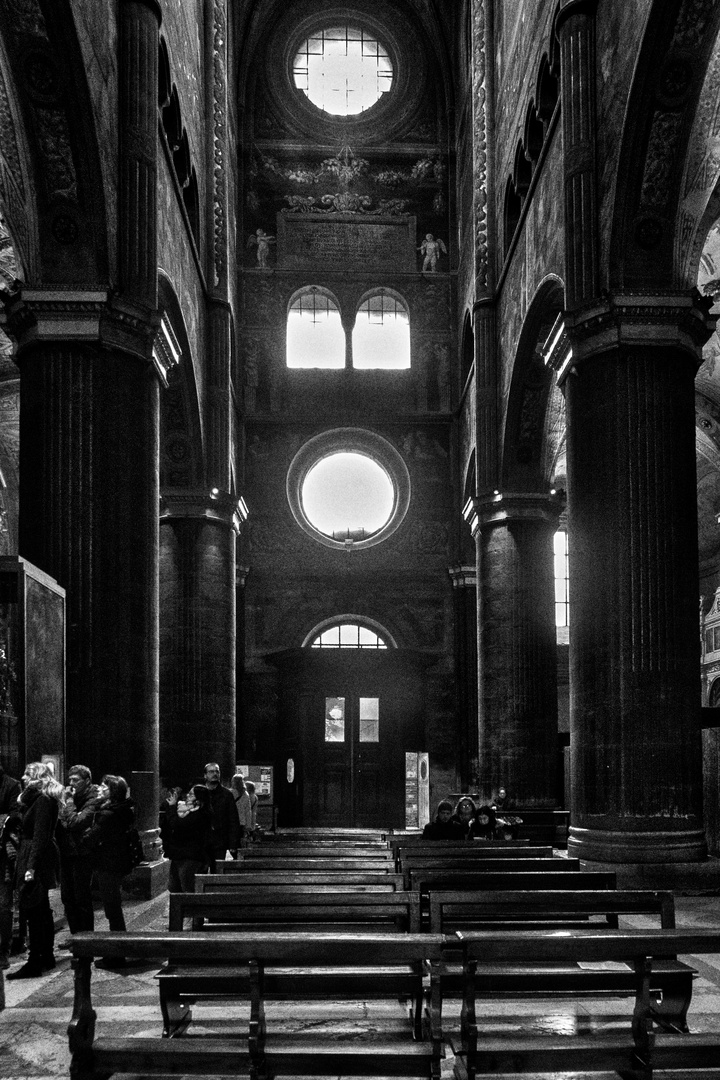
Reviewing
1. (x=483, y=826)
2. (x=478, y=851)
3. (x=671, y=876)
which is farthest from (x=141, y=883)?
(x=671, y=876)

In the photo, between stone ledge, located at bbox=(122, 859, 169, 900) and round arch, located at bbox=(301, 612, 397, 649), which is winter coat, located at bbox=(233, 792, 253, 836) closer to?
stone ledge, located at bbox=(122, 859, 169, 900)

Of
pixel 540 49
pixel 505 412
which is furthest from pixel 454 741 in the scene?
pixel 540 49

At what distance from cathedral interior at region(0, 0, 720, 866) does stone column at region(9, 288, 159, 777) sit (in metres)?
0.04

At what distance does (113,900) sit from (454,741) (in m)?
21.4

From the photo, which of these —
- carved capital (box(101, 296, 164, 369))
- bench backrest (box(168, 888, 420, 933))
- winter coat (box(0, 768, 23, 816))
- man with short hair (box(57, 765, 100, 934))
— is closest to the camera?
bench backrest (box(168, 888, 420, 933))

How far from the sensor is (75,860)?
32.0ft

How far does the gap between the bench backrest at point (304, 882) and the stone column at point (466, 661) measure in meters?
20.9

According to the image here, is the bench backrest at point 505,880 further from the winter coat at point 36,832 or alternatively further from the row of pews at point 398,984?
the winter coat at point 36,832

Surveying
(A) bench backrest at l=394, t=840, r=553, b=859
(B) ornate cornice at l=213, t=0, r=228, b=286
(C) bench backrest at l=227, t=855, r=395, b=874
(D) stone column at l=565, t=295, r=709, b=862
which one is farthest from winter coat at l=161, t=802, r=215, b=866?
(B) ornate cornice at l=213, t=0, r=228, b=286

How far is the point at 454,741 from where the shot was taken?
3062 cm

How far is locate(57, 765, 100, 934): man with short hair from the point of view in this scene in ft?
31.8

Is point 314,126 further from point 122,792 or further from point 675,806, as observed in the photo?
point 122,792

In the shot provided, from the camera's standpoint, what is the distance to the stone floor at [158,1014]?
21.5 ft

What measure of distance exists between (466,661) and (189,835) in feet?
66.4
